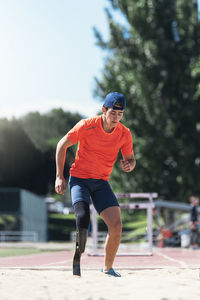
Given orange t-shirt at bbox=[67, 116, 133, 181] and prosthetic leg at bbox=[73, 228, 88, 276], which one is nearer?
prosthetic leg at bbox=[73, 228, 88, 276]

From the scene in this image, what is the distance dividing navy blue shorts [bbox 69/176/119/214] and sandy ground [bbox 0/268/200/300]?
0.84 m

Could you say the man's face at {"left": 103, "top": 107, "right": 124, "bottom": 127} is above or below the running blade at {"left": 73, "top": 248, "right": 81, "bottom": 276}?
above

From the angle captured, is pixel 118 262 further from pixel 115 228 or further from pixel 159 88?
pixel 159 88

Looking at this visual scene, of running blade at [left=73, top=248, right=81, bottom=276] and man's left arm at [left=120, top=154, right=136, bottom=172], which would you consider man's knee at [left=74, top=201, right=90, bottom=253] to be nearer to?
running blade at [left=73, top=248, right=81, bottom=276]

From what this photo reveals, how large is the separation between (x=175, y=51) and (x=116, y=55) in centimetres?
356

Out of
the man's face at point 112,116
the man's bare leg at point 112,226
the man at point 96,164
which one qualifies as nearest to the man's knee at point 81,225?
the man at point 96,164

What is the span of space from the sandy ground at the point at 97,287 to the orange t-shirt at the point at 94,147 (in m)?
1.20

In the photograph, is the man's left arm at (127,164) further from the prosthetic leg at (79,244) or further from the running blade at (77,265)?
the running blade at (77,265)

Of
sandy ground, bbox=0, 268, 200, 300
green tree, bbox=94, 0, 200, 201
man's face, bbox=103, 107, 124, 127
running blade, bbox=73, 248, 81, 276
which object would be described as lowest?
sandy ground, bbox=0, 268, 200, 300

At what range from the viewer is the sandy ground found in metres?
4.32

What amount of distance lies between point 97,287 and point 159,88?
25.2m

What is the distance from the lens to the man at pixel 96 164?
574cm

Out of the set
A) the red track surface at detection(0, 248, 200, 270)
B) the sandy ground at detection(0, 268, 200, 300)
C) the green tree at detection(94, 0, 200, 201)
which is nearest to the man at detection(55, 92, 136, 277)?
the sandy ground at detection(0, 268, 200, 300)

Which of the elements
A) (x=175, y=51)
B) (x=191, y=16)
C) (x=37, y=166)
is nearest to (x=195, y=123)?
(x=175, y=51)
